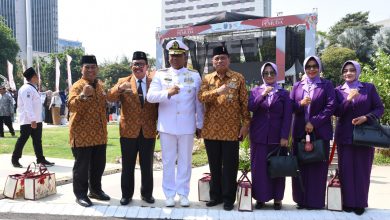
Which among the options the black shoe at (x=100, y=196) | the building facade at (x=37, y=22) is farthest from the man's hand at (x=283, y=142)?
the building facade at (x=37, y=22)

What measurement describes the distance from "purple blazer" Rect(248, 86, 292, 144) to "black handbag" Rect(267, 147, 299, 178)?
21 cm

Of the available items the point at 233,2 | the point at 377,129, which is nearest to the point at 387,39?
the point at 377,129

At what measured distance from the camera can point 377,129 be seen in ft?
13.7

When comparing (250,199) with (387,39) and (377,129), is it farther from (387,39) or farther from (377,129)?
(387,39)

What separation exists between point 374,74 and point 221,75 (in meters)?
5.90

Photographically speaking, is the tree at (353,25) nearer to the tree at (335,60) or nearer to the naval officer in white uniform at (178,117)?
the tree at (335,60)

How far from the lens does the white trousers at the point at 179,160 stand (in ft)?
14.8

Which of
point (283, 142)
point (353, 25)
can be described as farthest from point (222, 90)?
point (353, 25)

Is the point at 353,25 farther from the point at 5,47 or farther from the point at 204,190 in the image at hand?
the point at 204,190

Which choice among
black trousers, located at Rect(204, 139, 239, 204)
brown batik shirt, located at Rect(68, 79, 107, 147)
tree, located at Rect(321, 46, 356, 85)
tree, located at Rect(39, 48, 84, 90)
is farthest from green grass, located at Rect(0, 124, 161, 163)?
tree, located at Rect(39, 48, 84, 90)

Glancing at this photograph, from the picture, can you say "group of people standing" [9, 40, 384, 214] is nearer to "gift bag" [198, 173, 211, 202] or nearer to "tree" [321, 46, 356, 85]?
"gift bag" [198, 173, 211, 202]

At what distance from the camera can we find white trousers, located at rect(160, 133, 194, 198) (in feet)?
14.8

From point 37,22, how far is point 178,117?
67836 millimetres

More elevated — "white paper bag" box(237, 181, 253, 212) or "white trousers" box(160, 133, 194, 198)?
"white trousers" box(160, 133, 194, 198)
